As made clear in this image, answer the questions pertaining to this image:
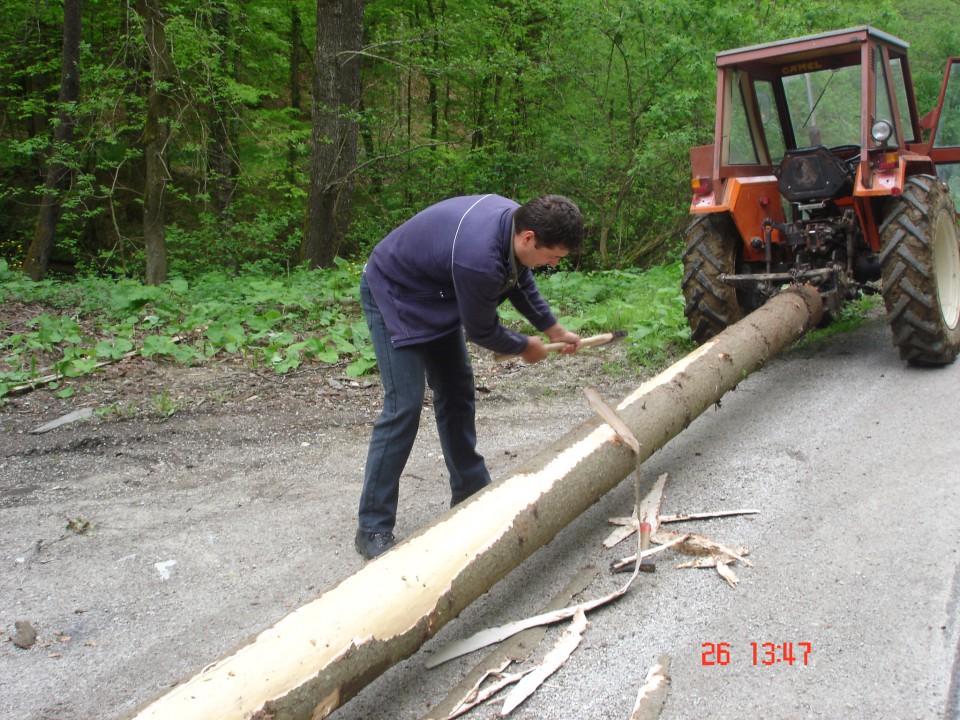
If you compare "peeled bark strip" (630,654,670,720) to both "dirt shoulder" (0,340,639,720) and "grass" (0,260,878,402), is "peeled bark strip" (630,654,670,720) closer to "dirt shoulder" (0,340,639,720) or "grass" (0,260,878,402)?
"dirt shoulder" (0,340,639,720)

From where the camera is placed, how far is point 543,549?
3.67 meters

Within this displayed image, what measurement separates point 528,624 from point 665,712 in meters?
Answer: 0.63

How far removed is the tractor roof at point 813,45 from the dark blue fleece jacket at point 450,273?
3640 millimetres

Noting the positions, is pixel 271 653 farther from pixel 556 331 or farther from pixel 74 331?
pixel 74 331

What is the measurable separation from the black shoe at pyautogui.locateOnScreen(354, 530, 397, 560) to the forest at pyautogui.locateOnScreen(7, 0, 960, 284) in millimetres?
8851

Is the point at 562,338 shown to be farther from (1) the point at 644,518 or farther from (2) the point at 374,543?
(2) the point at 374,543

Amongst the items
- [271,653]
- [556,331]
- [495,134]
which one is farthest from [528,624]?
[495,134]

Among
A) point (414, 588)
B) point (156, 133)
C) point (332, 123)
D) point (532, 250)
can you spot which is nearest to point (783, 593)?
point (414, 588)

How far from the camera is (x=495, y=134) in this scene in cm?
1581

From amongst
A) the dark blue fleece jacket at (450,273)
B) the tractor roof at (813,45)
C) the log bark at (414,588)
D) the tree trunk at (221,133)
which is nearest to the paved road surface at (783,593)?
the log bark at (414,588)

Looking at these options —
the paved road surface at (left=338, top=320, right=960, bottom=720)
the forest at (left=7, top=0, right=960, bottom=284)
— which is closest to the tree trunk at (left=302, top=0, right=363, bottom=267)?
the forest at (left=7, top=0, right=960, bottom=284)

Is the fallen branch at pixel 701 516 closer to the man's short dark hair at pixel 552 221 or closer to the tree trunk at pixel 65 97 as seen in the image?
the man's short dark hair at pixel 552 221

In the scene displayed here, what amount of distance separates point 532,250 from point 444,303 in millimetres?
498

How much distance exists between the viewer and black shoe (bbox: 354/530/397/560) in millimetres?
3570
